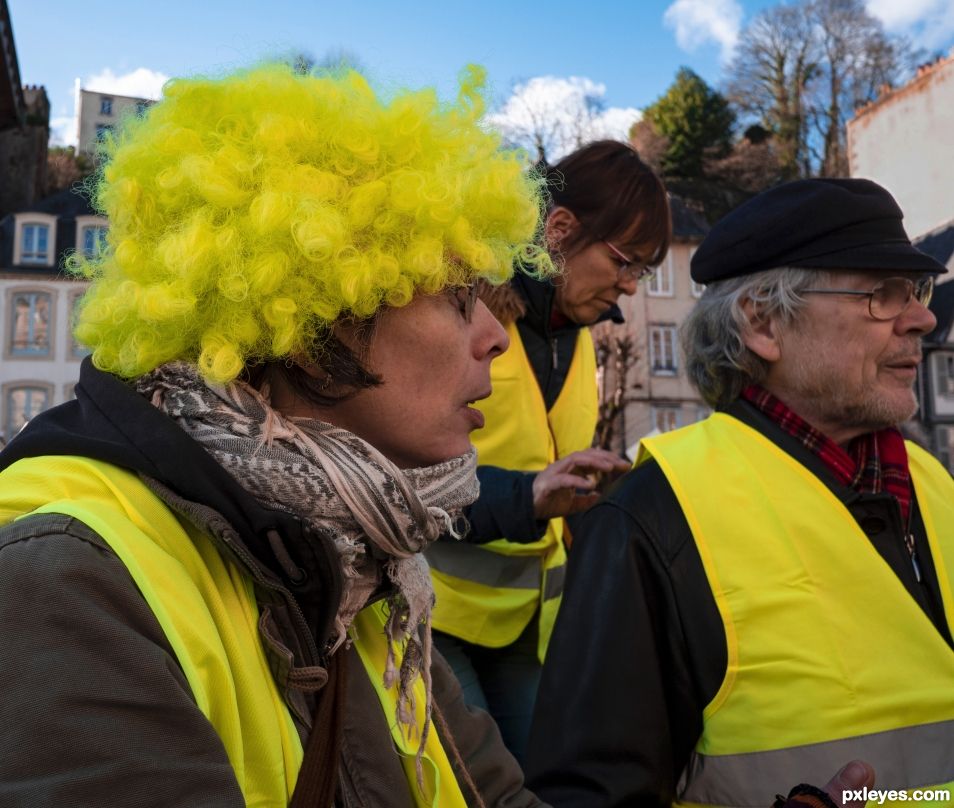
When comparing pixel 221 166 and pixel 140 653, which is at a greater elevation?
pixel 221 166

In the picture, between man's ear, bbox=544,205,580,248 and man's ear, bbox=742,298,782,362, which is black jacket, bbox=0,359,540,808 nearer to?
man's ear, bbox=742,298,782,362

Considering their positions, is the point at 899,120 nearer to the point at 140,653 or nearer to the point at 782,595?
the point at 782,595

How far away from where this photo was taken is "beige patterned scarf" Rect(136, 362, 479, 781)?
4.90 feet

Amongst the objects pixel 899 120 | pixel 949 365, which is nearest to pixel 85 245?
pixel 899 120

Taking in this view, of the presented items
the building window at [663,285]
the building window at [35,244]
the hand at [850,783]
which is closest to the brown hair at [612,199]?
the hand at [850,783]

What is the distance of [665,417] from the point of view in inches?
1225

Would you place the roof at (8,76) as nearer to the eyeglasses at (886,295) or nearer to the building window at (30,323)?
the building window at (30,323)

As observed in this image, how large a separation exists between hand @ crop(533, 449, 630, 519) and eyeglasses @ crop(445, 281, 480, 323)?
1.00 m

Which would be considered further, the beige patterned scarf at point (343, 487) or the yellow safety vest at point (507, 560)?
the yellow safety vest at point (507, 560)

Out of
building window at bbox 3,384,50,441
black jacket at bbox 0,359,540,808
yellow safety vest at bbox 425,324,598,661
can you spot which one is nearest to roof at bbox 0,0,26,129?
building window at bbox 3,384,50,441

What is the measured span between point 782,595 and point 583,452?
788 millimetres

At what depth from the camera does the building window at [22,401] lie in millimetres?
31172

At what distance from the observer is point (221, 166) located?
159 centimetres

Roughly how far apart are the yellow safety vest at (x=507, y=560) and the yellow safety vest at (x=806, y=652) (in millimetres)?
905
